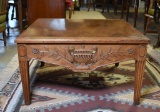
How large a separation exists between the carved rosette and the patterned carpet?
0.94ft

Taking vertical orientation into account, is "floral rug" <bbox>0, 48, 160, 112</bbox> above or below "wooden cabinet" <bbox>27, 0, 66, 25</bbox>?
below

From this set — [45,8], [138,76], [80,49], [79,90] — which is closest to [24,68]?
[80,49]

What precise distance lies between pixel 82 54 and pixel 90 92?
44 centimetres

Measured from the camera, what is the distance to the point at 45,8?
322 centimetres

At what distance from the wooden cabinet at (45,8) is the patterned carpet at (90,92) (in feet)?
4.73

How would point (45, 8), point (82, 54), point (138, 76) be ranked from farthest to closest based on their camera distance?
point (45, 8) < point (138, 76) < point (82, 54)

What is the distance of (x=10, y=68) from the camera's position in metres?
2.01

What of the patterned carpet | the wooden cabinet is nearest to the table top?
the patterned carpet

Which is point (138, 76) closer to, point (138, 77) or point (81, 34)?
point (138, 77)

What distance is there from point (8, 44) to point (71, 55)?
6.12ft

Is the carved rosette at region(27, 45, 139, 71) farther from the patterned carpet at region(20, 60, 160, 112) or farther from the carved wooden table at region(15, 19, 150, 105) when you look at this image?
the patterned carpet at region(20, 60, 160, 112)

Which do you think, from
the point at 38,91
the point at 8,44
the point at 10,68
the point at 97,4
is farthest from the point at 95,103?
the point at 97,4

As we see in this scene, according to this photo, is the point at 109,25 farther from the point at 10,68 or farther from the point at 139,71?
the point at 10,68

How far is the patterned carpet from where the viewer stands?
4.47 ft
